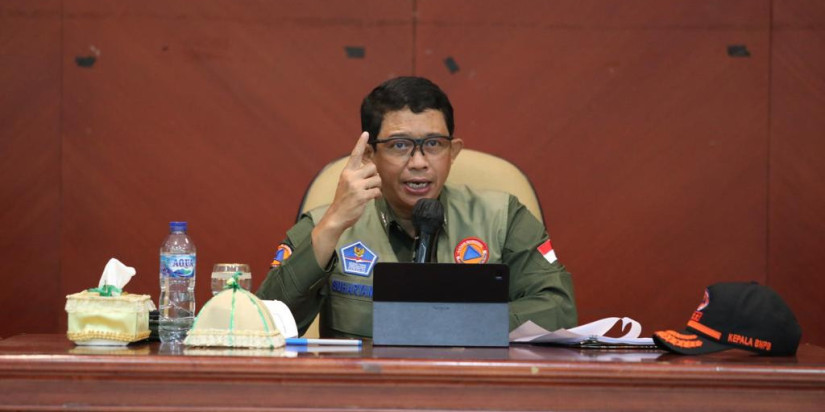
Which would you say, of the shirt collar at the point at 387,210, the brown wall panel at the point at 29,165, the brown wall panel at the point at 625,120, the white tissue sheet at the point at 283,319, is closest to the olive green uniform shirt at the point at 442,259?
the shirt collar at the point at 387,210

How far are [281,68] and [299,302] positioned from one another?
1.54m

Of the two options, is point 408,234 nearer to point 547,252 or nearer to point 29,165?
point 547,252

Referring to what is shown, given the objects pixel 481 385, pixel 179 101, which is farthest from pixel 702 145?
pixel 481 385

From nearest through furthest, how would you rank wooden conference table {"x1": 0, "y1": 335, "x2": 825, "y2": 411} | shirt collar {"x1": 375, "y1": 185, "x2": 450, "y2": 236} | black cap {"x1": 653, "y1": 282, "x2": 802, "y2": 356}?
wooden conference table {"x1": 0, "y1": 335, "x2": 825, "y2": 411} < black cap {"x1": 653, "y1": 282, "x2": 802, "y2": 356} < shirt collar {"x1": 375, "y1": 185, "x2": 450, "y2": 236}

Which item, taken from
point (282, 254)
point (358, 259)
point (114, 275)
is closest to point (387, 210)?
point (358, 259)

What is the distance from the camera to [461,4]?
3383 mm

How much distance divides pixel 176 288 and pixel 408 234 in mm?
576

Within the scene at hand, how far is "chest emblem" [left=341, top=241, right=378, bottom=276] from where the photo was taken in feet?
7.05

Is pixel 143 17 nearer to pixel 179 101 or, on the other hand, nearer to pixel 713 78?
pixel 179 101

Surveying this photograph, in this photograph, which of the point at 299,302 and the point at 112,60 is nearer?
the point at 299,302

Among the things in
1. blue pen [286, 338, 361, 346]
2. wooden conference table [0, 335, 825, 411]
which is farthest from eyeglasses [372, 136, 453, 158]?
wooden conference table [0, 335, 825, 411]

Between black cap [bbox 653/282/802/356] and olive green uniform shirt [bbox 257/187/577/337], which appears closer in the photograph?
black cap [bbox 653/282/802/356]

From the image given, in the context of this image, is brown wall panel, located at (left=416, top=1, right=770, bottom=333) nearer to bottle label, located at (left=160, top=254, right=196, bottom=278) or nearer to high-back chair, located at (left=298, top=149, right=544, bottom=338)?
high-back chair, located at (left=298, top=149, right=544, bottom=338)

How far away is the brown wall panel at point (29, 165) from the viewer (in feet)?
10.9
